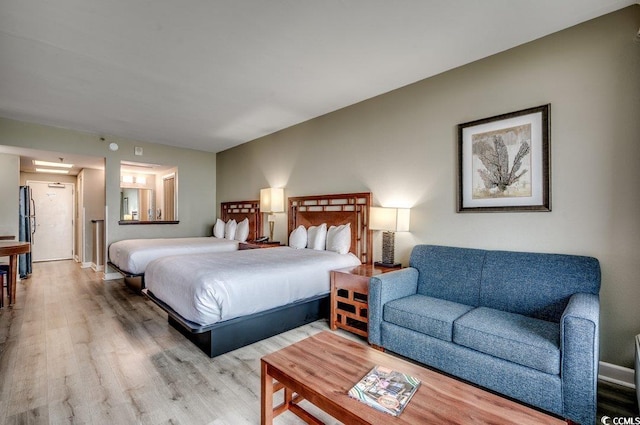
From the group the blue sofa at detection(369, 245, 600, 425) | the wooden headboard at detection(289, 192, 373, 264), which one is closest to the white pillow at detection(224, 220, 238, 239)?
the wooden headboard at detection(289, 192, 373, 264)

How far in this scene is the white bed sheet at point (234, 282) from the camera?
2.45m

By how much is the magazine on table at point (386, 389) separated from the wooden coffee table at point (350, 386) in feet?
0.09

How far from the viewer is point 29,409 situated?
185cm

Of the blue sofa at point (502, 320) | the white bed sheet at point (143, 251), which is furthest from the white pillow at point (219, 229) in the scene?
the blue sofa at point (502, 320)

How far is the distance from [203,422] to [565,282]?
261 cm

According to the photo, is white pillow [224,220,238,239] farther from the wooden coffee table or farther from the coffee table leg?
the coffee table leg

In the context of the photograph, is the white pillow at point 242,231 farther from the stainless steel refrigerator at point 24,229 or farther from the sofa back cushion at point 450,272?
Result: the stainless steel refrigerator at point 24,229

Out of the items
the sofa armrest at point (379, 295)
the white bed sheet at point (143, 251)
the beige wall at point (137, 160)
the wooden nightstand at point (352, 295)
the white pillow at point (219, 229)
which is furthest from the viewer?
the white pillow at point (219, 229)

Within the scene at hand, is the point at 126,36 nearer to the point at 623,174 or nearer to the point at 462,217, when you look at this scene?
the point at 462,217

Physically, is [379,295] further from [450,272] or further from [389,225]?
[389,225]

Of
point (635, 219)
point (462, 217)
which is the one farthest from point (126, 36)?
point (635, 219)

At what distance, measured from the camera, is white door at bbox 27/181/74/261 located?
7.35m

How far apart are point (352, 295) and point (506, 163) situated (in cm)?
191

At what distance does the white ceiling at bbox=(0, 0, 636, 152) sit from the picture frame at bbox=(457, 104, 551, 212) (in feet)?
2.21
